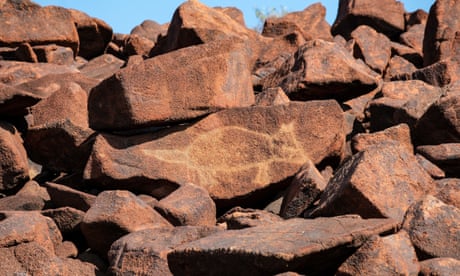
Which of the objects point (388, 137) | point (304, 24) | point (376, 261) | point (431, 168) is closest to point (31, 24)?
point (304, 24)

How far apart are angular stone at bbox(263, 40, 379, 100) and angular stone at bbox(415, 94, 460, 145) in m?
0.81

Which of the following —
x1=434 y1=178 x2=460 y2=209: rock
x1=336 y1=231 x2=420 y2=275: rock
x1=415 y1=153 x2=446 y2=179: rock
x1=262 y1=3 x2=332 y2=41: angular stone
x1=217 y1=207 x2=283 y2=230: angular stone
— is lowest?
x1=262 y1=3 x2=332 y2=41: angular stone

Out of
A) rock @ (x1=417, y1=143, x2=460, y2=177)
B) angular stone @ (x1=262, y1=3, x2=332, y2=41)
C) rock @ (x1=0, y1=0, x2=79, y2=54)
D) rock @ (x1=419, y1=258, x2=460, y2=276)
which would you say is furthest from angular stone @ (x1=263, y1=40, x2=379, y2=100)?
rock @ (x1=0, y1=0, x2=79, y2=54)

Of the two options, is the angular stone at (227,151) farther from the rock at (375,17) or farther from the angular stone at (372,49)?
the rock at (375,17)

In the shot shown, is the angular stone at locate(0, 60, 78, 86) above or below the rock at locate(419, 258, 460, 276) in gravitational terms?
below

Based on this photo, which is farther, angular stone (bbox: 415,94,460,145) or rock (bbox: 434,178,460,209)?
angular stone (bbox: 415,94,460,145)

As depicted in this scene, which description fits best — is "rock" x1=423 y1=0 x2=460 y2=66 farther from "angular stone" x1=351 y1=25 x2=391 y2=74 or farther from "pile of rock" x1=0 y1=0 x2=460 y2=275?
"angular stone" x1=351 y1=25 x2=391 y2=74

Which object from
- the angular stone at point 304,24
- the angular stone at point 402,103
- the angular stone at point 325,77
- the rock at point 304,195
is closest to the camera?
the rock at point 304,195

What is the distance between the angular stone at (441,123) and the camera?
5.23 metres

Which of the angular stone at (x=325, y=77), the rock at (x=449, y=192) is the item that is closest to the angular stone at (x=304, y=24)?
the angular stone at (x=325, y=77)

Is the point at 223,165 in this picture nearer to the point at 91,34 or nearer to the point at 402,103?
the point at 402,103

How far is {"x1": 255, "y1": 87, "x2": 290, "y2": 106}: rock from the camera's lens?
5.51 m

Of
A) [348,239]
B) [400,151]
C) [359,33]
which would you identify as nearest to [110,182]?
[400,151]

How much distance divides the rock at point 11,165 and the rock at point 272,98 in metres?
1.66
